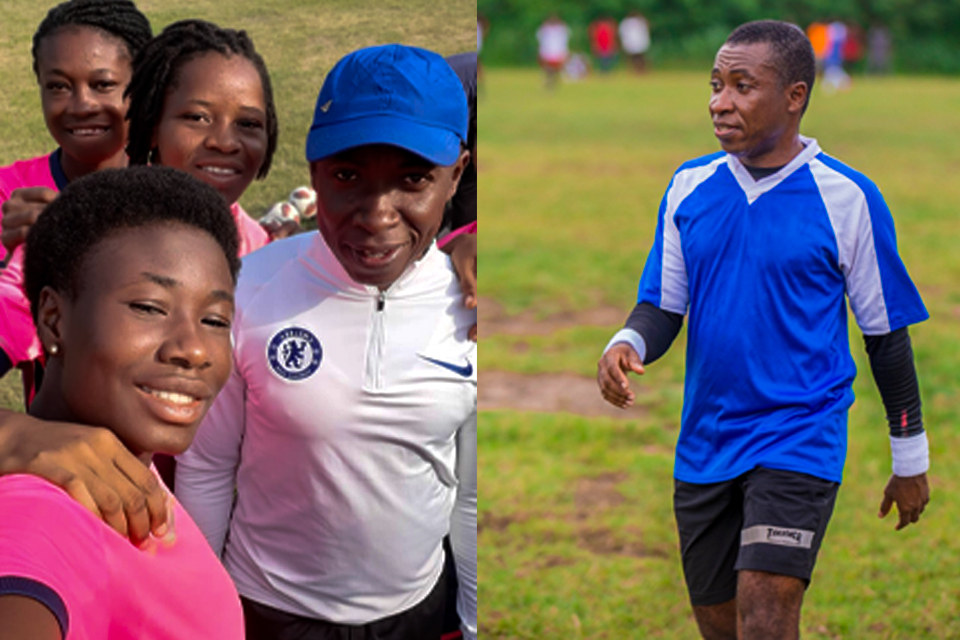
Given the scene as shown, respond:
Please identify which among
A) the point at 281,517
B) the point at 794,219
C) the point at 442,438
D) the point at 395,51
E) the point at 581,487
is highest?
the point at 395,51

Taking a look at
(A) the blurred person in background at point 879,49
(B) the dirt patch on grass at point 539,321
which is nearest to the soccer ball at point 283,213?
(B) the dirt patch on grass at point 539,321

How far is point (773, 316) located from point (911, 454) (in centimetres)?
53

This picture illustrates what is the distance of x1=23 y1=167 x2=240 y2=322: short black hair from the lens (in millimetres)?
1453

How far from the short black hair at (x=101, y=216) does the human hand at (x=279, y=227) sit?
4.50ft

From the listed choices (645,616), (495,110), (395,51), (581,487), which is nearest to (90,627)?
(395,51)

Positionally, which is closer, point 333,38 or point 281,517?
point 281,517

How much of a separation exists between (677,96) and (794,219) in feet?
83.9

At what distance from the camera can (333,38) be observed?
2541mm

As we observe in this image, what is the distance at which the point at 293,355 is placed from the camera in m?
2.01

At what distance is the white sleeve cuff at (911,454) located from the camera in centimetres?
248

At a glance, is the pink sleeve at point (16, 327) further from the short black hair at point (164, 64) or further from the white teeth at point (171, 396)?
the white teeth at point (171, 396)

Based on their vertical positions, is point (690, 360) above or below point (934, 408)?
above

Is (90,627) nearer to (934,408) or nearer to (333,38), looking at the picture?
(333,38)

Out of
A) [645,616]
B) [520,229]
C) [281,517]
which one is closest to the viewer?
[281,517]
